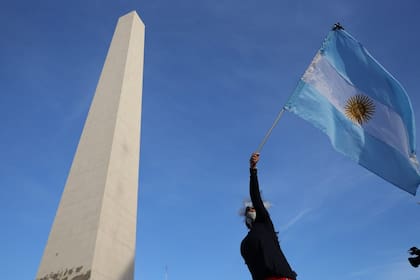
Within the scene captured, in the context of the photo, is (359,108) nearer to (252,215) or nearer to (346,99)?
(346,99)

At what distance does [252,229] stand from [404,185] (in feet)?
8.93

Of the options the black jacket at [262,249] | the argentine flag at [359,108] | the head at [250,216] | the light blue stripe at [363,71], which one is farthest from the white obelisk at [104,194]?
the light blue stripe at [363,71]

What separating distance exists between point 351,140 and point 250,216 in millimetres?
2575

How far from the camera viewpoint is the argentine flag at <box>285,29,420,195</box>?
4.92 meters

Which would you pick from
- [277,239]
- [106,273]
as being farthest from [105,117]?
[277,239]

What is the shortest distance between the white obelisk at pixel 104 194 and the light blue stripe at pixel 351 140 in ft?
10.0

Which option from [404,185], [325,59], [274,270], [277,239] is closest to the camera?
[274,270]

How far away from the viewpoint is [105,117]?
23.5 ft

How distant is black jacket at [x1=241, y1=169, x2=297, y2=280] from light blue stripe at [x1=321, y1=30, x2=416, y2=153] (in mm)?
3242

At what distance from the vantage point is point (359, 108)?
5.37 meters

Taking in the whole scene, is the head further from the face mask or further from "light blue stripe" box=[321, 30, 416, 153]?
"light blue stripe" box=[321, 30, 416, 153]

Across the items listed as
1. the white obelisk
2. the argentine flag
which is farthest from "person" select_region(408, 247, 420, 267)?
the white obelisk

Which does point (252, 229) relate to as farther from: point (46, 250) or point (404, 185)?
point (46, 250)

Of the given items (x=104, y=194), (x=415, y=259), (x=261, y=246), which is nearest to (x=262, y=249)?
(x=261, y=246)
